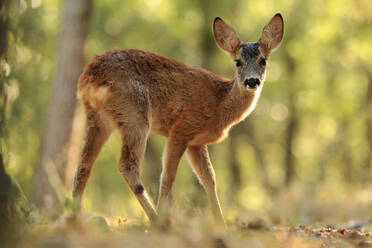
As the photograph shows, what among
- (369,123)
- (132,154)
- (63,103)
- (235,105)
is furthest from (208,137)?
(369,123)

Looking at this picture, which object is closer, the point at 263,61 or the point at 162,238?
the point at 162,238

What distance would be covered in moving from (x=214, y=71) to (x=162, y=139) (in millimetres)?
8099

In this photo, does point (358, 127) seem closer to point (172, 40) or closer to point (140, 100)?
point (172, 40)

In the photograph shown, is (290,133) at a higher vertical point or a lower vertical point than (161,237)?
lower

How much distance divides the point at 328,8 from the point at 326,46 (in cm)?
303

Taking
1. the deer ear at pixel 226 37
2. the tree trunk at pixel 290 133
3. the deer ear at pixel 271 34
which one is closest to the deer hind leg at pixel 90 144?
the deer ear at pixel 226 37

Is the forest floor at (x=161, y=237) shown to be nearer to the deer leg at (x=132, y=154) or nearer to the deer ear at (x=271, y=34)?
the deer leg at (x=132, y=154)

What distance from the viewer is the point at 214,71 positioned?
15281 mm

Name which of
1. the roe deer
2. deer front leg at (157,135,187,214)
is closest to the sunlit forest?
deer front leg at (157,135,187,214)

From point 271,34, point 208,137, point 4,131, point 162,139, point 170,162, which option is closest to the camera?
point 4,131

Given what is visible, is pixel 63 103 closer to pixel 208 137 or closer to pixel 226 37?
pixel 226 37

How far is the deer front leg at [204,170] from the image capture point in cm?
678

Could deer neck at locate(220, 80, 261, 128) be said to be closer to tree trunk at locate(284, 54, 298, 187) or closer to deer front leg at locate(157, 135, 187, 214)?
deer front leg at locate(157, 135, 187, 214)

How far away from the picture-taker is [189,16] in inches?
583
